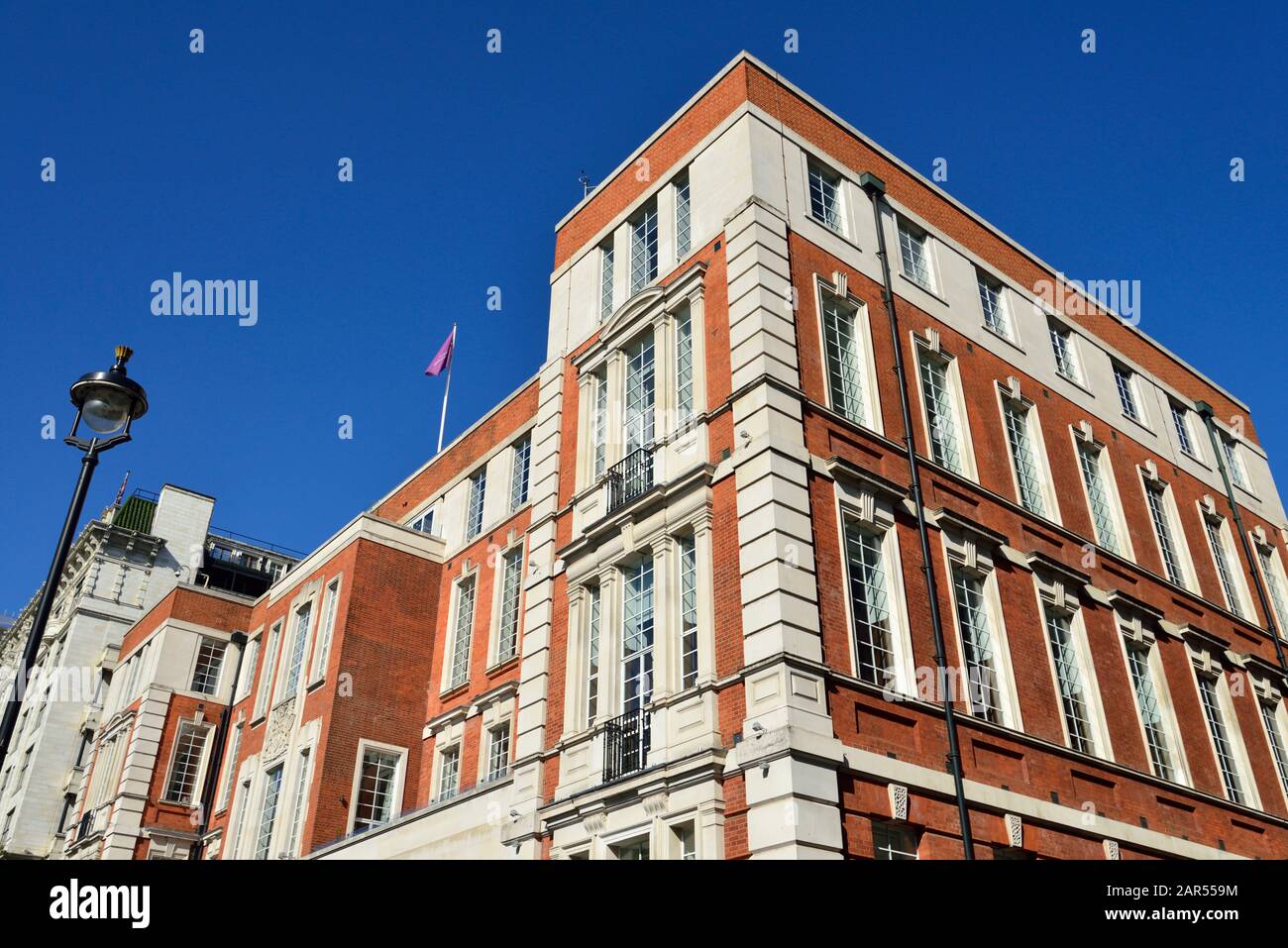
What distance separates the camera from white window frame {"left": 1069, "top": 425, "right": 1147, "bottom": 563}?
76.8 feet

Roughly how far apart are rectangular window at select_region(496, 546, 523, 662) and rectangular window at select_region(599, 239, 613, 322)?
721 centimetres

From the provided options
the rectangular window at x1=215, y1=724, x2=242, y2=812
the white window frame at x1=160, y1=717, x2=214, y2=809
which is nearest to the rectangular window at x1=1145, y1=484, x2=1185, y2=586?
the rectangular window at x1=215, y1=724, x2=242, y2=812

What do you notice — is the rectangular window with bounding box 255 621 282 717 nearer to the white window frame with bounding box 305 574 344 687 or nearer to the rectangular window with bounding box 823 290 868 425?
the white window frame with bounding box 305 574 344 687

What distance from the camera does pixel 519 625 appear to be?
83.4ft

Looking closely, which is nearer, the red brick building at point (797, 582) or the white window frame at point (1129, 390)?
the red brick building at point (797, 582)

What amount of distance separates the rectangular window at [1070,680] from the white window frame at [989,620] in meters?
1.59

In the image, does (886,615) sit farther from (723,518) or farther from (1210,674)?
(1210,674)

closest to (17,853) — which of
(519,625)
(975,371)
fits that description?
(519,625)

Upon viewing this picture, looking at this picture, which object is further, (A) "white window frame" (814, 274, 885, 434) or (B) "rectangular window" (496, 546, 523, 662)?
(B) "rectangular window" (496, 546, 523, 662)

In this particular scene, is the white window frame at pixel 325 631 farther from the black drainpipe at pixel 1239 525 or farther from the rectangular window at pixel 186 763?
the black drainpipe at pixel 1239 525

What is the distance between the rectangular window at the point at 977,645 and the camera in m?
17.5

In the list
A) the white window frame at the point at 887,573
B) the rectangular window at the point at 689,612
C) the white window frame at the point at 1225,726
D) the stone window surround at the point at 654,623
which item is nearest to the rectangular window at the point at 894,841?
the white window frame at the point at 887,573

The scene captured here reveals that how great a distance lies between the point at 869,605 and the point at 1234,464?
2010 centimetres
